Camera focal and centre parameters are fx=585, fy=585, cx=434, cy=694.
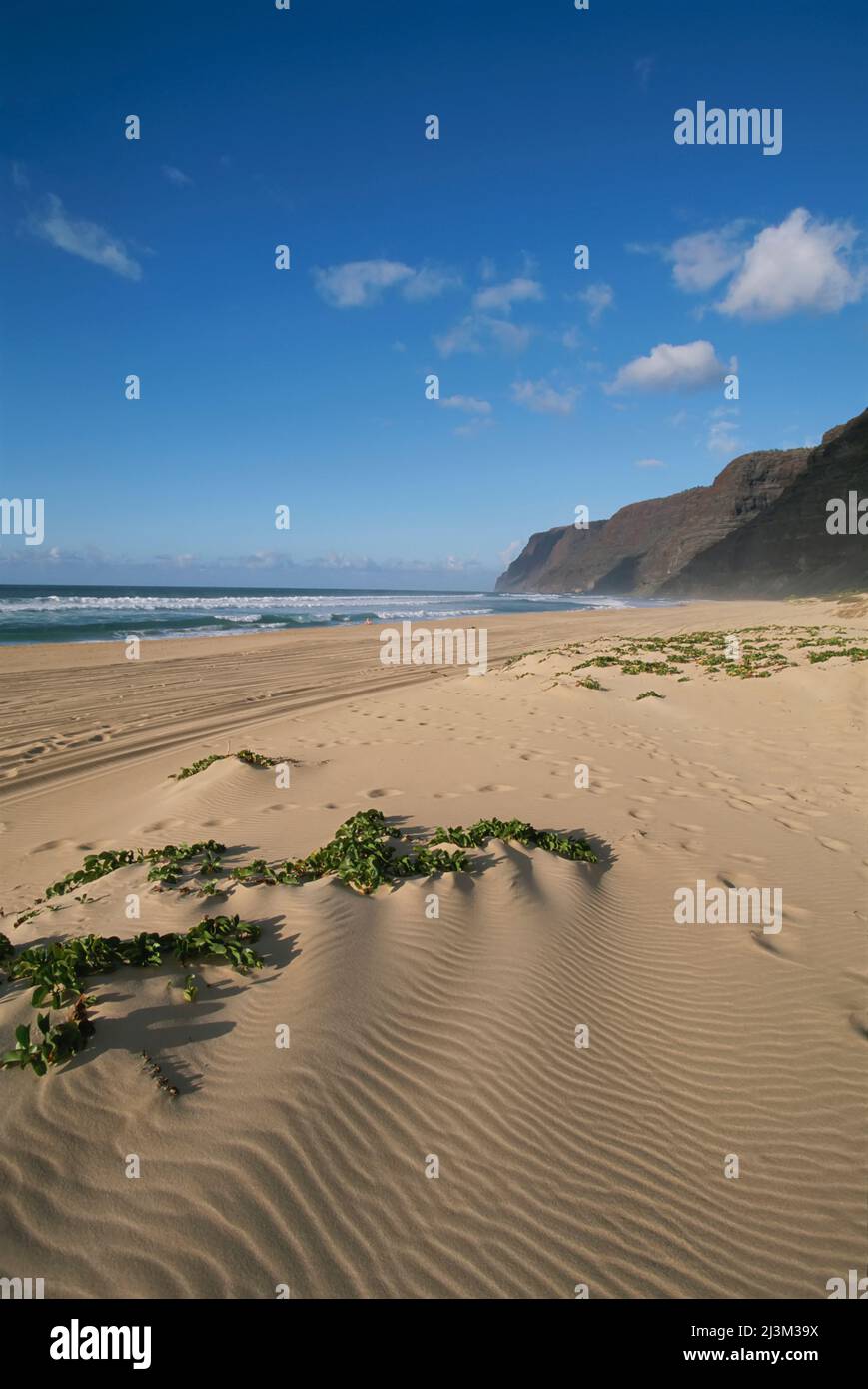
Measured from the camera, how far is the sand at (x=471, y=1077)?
2283 mm

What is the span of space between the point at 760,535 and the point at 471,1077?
290 ft

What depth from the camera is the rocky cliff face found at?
60.6m

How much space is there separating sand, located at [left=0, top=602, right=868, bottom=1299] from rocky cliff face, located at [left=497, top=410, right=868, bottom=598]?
65045 millimetres

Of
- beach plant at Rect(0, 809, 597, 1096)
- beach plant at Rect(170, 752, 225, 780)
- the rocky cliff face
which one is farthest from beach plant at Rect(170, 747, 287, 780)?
the rocky cliff face

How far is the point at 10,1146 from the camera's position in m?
2.41

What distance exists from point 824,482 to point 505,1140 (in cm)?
7618

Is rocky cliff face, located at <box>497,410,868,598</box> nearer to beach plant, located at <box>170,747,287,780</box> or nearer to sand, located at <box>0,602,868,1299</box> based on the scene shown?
beach plant, located at <box>170,747,287,780</box>

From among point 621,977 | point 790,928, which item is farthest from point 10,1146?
point 790,928

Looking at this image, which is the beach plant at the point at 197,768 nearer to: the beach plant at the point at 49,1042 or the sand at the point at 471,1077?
the sand at the point at 471,1077

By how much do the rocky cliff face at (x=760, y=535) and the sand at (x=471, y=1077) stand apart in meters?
65.0

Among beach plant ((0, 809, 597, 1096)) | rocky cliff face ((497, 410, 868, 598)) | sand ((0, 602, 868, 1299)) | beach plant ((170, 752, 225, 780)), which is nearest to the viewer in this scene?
sand ((0, 602, 868, 1299))

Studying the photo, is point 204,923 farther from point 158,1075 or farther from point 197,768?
point 197,768

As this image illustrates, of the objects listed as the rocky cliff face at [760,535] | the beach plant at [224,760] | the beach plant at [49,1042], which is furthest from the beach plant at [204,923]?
the rocky cliff face at [760,535]
